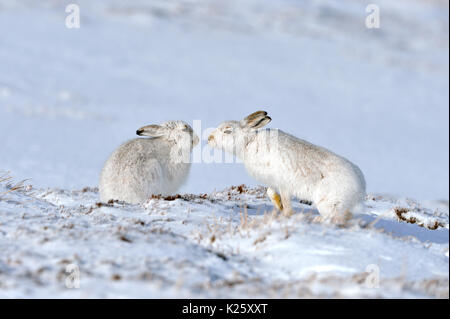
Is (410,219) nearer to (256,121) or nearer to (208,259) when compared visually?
(256,121)

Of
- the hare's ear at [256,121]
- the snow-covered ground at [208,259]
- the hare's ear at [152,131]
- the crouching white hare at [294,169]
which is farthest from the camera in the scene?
the hare's ear at [152,131]

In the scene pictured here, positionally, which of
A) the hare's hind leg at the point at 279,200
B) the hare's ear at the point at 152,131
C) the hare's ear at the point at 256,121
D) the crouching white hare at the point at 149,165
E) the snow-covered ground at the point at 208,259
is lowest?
the snow-covered ground at the point at 208,259

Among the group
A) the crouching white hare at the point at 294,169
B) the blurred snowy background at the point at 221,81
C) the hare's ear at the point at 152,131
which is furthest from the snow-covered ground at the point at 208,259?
the blurred snowy background at the point at 221,81

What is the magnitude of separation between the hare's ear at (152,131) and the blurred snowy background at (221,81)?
71 centimetres

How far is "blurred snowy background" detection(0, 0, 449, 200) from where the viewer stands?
20.3m

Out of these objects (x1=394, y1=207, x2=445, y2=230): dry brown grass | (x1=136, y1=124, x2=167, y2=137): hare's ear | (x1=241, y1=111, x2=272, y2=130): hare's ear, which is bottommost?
(x1=394, y1=207, x2=445, y2=230): dry brown grass

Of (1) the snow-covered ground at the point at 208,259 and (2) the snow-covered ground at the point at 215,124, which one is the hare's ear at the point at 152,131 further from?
(1) the snow-covered ground at the point at 208,259

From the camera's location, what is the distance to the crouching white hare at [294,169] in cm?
666

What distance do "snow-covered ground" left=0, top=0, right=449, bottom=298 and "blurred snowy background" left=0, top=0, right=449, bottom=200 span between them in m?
0.14

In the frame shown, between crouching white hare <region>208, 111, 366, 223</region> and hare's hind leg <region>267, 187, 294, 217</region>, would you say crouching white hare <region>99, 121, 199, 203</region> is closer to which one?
crouching white hare <region>208, 111, 366, 223</region>

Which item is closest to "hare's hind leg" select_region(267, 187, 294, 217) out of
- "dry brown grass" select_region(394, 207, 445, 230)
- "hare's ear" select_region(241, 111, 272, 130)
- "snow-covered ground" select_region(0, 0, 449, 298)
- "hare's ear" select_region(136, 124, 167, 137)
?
"snow-covered ground" select_region(0, 0, 449, 298)

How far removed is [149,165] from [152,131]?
759 millimetres

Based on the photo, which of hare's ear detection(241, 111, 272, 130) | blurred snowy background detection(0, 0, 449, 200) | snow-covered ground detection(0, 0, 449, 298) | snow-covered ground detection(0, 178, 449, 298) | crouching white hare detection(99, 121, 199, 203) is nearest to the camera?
snow-covered ground detection(0, 178, 449, 298)

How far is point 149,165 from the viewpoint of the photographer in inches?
305
